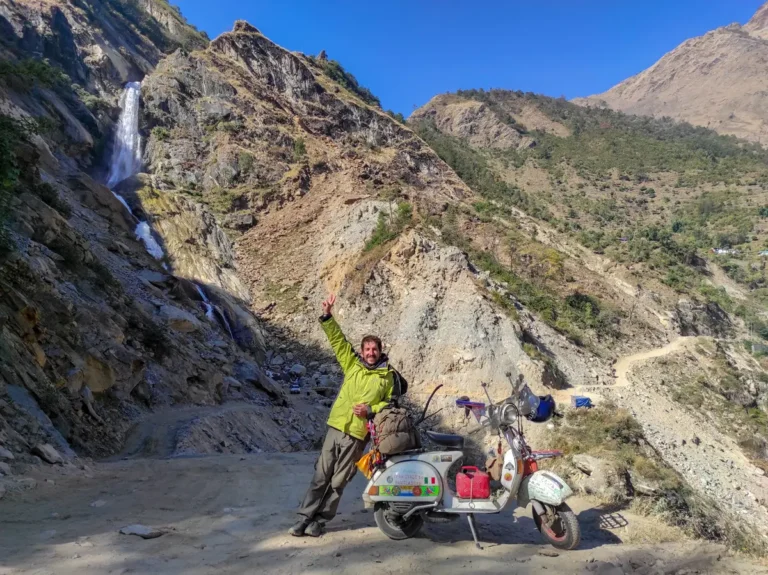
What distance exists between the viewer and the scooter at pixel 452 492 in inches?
152

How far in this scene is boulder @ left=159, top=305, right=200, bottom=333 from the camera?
14898mm

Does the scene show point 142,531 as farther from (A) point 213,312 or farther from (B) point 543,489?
(A) point 213,312

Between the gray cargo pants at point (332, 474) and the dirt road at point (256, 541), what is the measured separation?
245 millimetres

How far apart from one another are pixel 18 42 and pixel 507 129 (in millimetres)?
73681

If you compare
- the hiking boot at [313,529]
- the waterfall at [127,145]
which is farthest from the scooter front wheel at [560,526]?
the waterfall at [127,145]

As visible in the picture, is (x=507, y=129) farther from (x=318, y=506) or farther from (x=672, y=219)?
(x=318, y=506)

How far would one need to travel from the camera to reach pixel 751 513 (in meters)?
13.6

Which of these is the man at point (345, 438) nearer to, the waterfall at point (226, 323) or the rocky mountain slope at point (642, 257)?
the rocky mountain slope at point (642, 257)

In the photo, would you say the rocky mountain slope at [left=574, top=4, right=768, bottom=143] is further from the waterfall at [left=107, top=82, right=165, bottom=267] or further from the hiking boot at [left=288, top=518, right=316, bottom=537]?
the hiking boot at [left=288, top=518, right=316, bottom=537]

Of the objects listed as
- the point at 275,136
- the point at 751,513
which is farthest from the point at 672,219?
the point at 751,513

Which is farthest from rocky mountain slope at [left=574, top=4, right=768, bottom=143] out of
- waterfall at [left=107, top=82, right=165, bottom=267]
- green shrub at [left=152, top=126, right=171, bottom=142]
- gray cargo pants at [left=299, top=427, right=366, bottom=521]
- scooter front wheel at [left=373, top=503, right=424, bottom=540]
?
gray cargo pants at [left=299, top=427, right=366, bottom=521]

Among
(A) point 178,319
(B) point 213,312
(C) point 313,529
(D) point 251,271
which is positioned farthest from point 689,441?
(D) point 251,271

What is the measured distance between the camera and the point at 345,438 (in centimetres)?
400

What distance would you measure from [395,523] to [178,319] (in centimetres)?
1317
